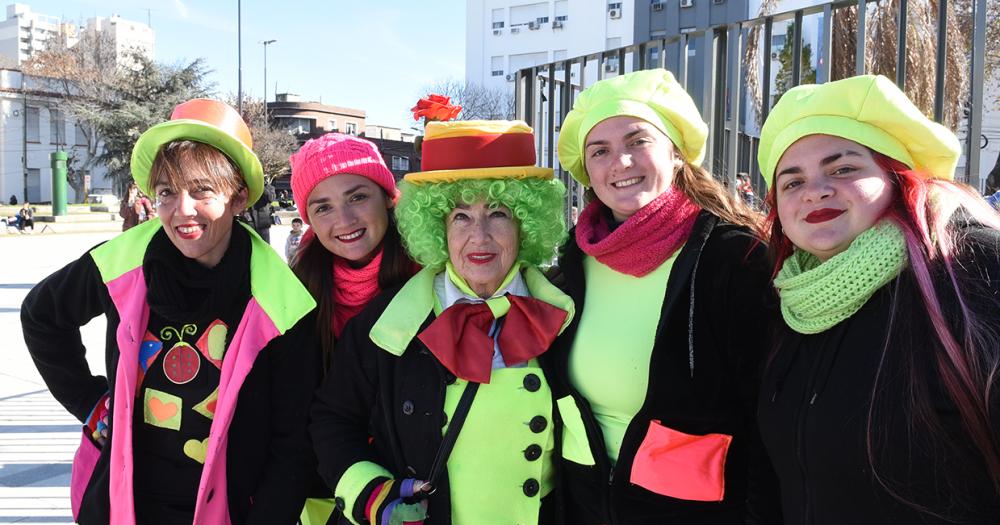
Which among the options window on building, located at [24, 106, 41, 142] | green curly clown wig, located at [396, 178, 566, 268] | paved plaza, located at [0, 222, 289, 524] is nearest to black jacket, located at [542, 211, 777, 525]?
green curly clown wig, located at [396, 178, 566, 268]

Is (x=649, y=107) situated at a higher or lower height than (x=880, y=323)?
higher

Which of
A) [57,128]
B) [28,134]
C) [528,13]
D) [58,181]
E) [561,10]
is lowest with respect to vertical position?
[58,181]

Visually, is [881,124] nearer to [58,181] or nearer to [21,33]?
[58,181]

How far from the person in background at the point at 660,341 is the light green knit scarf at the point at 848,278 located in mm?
273

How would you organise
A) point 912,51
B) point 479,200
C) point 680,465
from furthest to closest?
point 912,51, point 479,200, point 680,465

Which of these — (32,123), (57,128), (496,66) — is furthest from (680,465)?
(57,128)

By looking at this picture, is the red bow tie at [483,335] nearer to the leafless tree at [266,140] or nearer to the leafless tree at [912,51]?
the leafless tree at [912,51]

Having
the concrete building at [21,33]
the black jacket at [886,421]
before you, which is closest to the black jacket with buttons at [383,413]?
the black jacket at [886,421]

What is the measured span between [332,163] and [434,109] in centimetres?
42

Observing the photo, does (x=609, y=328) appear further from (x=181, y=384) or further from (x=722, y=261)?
(x=181, y=384)

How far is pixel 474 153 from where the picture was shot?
7.57 feet

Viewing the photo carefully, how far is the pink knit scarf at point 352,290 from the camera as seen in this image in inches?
99.7

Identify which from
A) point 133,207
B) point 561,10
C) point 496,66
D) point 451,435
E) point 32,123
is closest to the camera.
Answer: point 451,435

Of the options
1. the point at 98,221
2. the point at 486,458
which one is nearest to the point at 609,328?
the point at 486,458
